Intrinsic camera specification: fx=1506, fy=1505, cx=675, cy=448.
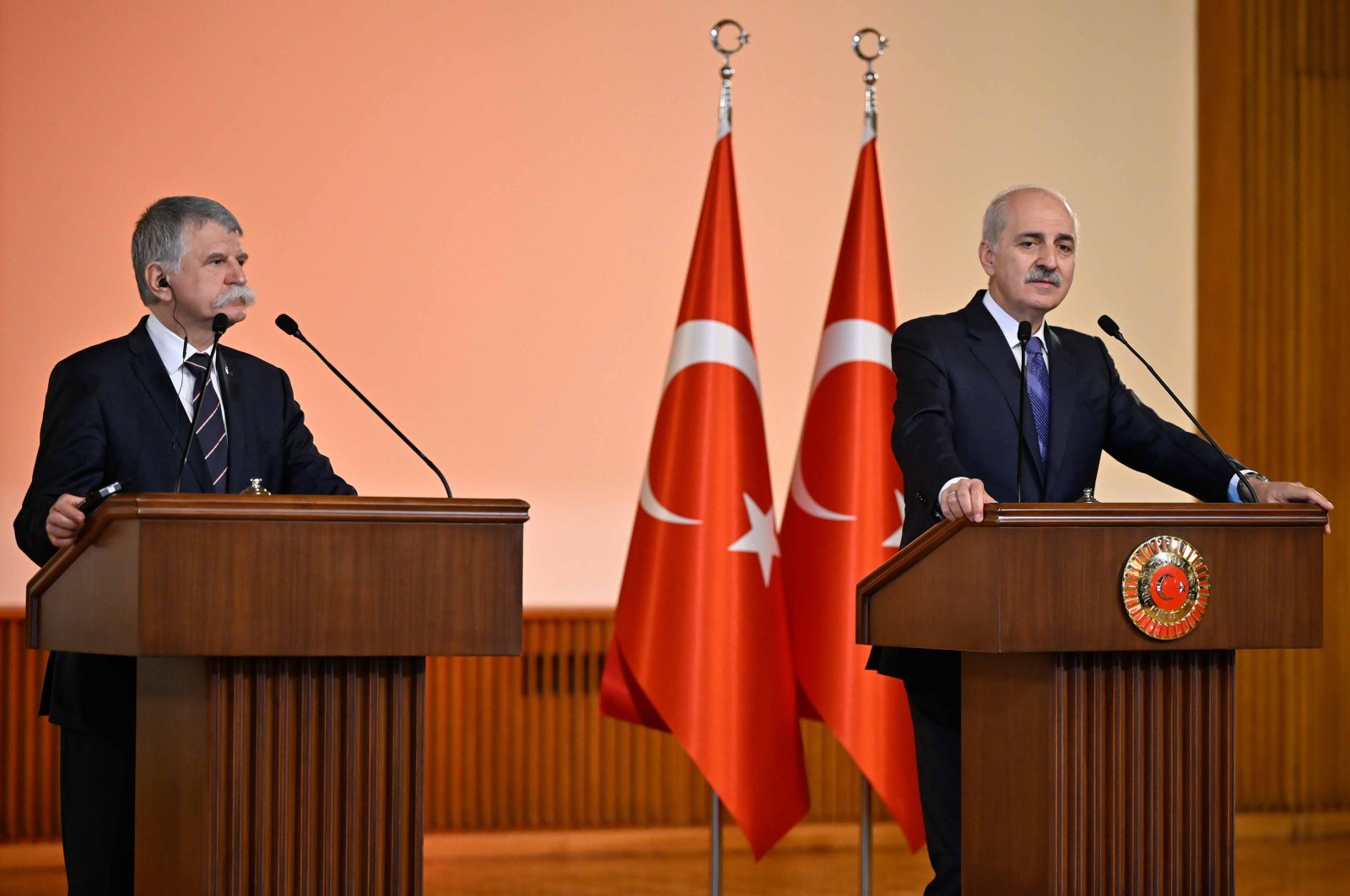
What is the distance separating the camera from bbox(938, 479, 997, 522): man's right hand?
7.75ft

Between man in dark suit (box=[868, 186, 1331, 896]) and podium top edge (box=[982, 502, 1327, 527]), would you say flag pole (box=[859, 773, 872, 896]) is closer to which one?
man in dark suit (box=[868, 186, 1331, 896])

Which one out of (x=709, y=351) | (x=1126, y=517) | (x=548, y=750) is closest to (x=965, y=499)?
(x=1126, y=517)

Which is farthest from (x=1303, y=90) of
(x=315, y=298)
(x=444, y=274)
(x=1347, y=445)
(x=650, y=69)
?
(x=315, y=298)

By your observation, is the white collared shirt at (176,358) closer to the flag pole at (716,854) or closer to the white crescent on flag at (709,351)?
the white crescent on flag at (709,351)

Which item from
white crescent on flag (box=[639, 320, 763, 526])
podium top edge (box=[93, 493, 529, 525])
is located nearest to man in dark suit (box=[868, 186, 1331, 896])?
podium top edge (box=[93, 493, 529, 525])

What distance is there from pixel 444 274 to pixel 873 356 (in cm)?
208

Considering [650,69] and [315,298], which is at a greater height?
[650,69]

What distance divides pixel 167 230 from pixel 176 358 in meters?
0.24

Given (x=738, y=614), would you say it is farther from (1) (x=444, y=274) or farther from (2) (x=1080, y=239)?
(2) (x=1080, y=239)

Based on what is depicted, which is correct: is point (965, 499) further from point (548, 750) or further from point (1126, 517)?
point (548, 750)

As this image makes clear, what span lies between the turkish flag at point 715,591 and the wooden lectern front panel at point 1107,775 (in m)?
1.48

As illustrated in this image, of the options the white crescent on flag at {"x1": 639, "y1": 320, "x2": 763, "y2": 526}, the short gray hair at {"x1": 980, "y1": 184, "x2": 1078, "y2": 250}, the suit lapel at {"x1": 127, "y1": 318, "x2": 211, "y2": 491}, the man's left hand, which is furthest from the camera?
the white crescent on flag at {"x1": 639, "y1": 320, "x2": 763, "y2": 526}

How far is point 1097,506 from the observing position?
7.76 ft

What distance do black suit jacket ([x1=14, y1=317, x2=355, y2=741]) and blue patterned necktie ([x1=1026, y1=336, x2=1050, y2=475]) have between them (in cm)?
135
